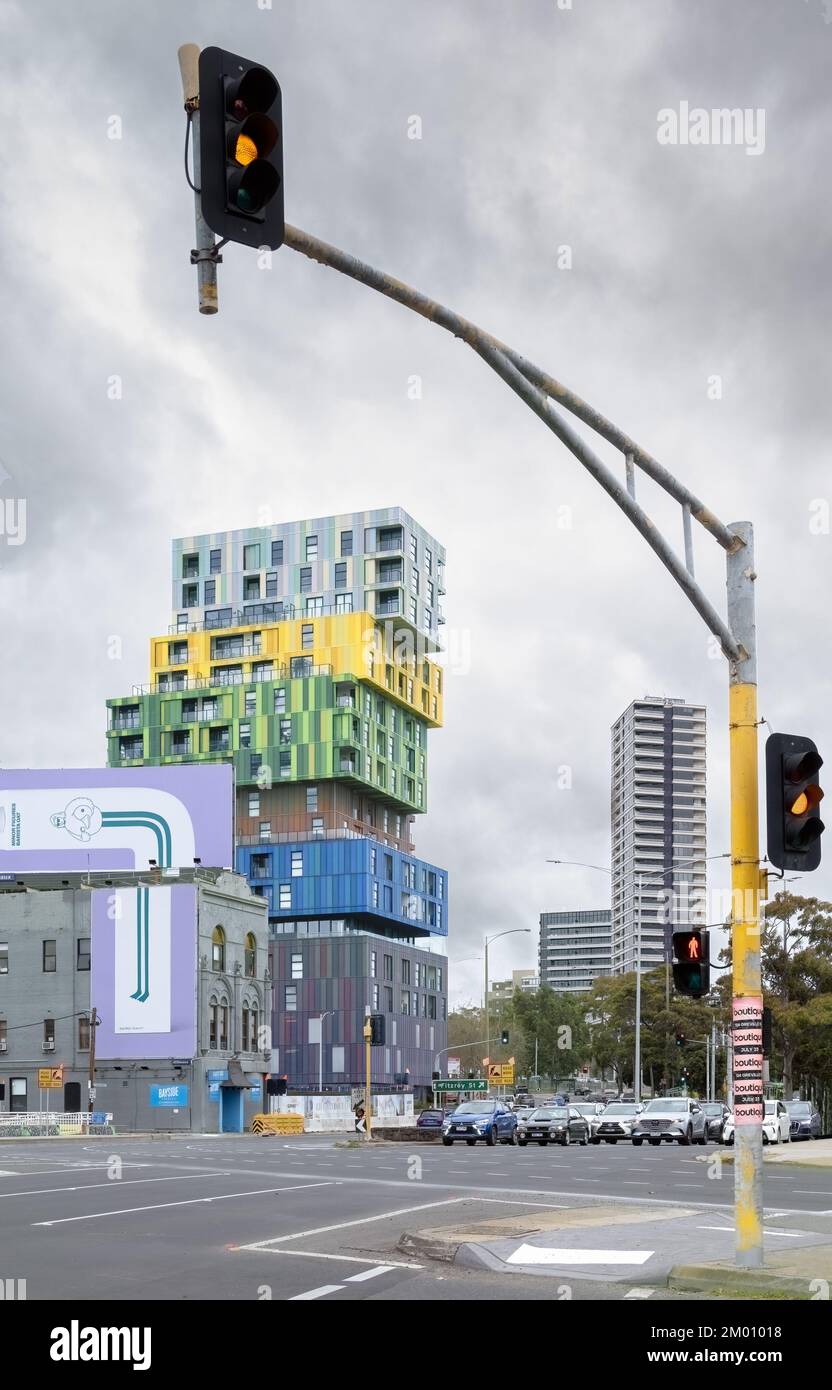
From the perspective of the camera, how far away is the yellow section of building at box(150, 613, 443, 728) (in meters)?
128

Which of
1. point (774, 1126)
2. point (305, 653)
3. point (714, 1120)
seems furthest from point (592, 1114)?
point (305, 653)

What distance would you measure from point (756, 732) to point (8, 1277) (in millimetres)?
7627

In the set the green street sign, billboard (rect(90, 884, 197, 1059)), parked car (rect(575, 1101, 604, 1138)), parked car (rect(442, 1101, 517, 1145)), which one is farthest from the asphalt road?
billboard (rect(90, 884, 197, 1059))

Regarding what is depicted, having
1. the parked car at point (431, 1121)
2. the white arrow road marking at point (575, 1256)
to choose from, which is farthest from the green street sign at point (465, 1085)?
the white arrow road marking at point (575, 1256)

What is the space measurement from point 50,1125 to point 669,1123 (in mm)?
27945

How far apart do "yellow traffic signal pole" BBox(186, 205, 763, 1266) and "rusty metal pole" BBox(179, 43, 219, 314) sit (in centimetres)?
228

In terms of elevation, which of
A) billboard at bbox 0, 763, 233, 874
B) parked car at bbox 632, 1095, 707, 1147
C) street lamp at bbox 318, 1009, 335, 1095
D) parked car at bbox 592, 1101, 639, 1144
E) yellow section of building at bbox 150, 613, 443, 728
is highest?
yellow section of building at bbox 150, 613, 443, 728

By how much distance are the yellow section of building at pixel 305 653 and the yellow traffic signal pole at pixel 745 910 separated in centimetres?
A: 11265

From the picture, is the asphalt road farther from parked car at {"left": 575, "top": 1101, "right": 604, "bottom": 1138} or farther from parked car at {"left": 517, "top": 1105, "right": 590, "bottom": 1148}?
parked car at {"left": 575, "top": 1101, "right": 604, "bottom": 1138}

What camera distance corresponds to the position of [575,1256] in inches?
549

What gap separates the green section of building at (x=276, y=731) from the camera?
12586 centimetres
